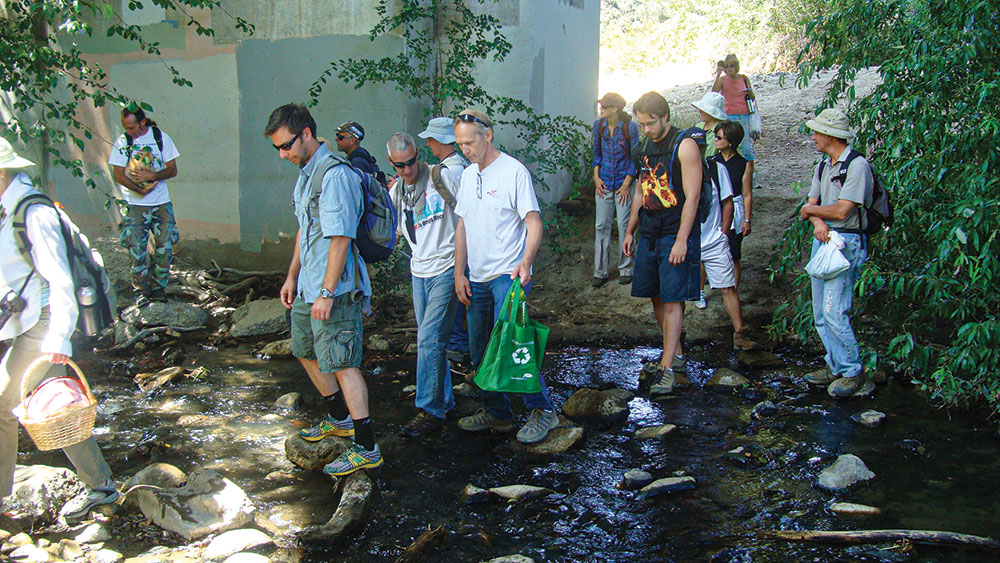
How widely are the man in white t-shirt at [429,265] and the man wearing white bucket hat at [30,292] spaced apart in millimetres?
1973

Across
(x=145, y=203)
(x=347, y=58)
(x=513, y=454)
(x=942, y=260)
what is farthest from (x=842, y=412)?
(x=145, y=203)

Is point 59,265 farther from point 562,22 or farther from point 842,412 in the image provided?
point 562,22

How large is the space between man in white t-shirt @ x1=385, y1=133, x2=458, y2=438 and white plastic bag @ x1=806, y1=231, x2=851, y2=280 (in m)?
2.48

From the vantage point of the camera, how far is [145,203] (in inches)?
299

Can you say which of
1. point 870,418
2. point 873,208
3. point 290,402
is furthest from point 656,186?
point 290,402

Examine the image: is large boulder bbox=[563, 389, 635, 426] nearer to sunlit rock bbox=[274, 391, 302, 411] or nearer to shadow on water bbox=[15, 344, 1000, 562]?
shadow on water bbox=[15, 344, 1000, 562]

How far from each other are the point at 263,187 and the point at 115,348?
2.55m

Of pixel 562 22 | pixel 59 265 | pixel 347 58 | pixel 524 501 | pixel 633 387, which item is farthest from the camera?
pixel 562 22

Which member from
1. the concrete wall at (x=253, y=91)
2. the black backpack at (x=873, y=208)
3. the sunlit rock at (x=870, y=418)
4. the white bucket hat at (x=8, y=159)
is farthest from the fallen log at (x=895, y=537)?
the concrete wall at (x=253, y=91)

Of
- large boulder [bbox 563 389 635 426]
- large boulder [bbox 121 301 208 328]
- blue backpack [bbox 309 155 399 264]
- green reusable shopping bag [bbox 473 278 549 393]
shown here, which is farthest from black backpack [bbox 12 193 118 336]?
large boulder [bbox 121 301 208 328]

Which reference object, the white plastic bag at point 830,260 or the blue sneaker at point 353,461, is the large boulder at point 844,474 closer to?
the white plastic bag at point 830,260

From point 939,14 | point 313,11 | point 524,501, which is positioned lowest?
point 524,501

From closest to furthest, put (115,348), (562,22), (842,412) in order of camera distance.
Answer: (842,412)
(115,348)
(562,22)

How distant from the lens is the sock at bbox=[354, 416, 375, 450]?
A: 4454 mm
